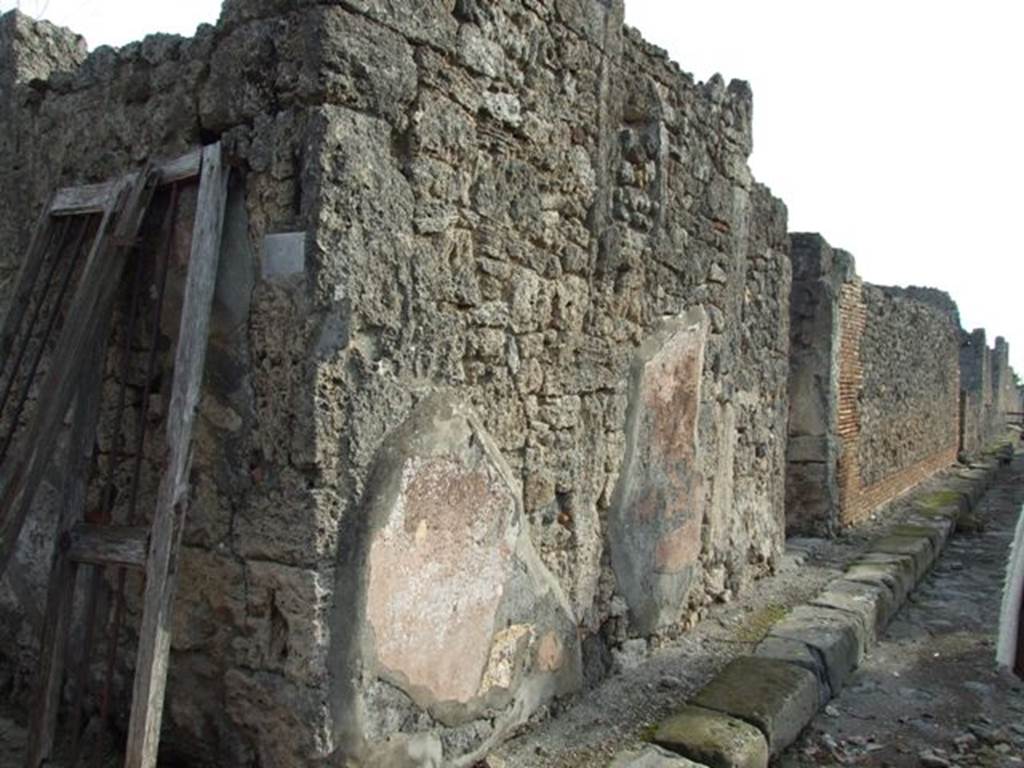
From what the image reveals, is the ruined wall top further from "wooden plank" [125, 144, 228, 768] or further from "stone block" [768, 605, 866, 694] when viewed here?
"stone block" [768, 605, 866, 694]

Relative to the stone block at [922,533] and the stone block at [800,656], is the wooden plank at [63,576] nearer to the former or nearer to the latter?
the stone block at [800,656]

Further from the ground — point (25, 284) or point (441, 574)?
point (25, 284)

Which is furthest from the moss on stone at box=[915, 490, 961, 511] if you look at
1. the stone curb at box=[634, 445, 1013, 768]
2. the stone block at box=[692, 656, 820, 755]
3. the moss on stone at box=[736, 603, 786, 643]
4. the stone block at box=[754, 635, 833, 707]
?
the stone block at box=[692, 656, 820, 755]

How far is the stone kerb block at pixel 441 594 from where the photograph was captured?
2.40 metres

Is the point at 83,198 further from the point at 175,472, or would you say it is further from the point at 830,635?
the point at 830,635

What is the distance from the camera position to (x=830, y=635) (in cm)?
430

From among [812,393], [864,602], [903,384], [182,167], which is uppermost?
[182,167]

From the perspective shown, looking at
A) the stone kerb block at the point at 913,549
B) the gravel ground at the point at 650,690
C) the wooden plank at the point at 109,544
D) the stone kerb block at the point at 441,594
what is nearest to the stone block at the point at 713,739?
the gravel ground at the point at 650,690

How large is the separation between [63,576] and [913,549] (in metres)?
5.70

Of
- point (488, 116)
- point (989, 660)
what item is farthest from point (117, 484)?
point (989, 660)

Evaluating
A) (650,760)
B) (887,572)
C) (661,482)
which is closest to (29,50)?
(661,482)

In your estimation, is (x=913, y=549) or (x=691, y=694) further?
(x=913, y=549)

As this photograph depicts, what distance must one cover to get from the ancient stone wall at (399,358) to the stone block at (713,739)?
44 cm

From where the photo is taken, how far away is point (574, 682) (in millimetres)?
3354
